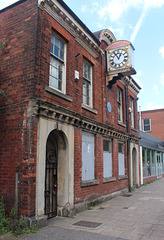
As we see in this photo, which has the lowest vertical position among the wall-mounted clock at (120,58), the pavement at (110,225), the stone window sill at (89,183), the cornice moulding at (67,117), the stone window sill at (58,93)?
the pavement at (110,225)

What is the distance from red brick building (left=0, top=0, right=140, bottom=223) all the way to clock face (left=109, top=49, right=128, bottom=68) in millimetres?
1287

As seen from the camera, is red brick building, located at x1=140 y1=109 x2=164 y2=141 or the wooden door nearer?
the wooden door

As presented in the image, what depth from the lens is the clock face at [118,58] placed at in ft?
38.7

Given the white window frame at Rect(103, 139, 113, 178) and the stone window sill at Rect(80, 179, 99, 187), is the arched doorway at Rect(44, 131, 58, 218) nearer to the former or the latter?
the stone window sill at Rect(80, 179, 99, 187)

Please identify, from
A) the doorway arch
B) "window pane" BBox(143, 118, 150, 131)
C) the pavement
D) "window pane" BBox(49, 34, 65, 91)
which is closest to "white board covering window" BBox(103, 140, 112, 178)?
the pavement

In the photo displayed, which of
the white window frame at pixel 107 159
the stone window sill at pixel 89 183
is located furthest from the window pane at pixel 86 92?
the stone window sill at pixel 89 183

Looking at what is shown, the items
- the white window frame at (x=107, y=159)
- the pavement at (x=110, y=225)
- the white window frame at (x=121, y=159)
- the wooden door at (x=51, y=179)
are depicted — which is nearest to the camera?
the pavement at (x=110, y=225)

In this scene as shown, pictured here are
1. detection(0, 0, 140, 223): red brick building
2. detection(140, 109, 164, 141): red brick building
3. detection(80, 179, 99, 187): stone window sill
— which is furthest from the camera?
detection(140, 109, 164, 141): red brick building

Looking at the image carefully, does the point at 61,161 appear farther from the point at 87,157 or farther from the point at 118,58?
the point at 118,58

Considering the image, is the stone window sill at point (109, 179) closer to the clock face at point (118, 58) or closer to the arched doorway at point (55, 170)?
the arched doorway at point (55, 170)

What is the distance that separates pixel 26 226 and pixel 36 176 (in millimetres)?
1290

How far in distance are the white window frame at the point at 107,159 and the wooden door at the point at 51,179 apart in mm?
3759

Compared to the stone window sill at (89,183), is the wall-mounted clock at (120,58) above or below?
above

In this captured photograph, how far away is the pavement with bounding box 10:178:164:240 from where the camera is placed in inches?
220
